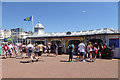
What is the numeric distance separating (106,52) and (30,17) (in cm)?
1832

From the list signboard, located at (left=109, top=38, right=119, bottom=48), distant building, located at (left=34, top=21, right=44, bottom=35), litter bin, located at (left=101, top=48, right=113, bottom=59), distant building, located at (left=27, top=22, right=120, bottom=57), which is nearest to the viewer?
litter bin, located at (left=101, top=48, right=113, bottom=59)

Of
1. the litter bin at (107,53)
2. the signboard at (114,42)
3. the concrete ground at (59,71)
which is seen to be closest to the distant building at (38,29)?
the signboard at (114,42)

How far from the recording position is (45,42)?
18.4m

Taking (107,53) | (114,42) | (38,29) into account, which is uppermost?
(38,29)

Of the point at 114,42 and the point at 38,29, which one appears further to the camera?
the point at 38,29

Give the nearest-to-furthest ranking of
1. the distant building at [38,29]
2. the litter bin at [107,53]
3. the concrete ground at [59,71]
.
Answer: the concrete ground at [59,71], the litter bin at [107,53], the distant building at [38,29]

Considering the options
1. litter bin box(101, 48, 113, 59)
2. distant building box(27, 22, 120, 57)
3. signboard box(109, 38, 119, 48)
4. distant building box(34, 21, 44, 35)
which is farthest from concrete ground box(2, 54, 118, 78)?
distant building box(34, 21, 44, 35)

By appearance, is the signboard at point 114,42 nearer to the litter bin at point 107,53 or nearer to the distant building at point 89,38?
the distant building at point 89,38

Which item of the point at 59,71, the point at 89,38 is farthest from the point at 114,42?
the point at 59,71

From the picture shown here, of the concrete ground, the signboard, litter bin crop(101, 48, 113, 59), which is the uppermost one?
the signboard

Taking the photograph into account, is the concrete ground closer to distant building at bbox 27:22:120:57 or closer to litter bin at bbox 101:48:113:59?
litter bin at bbox 101:48:113:59

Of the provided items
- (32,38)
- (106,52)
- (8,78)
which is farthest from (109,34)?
(32,38)

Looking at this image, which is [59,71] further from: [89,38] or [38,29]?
[38,29]

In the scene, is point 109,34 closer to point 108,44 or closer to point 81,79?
point 108,44
